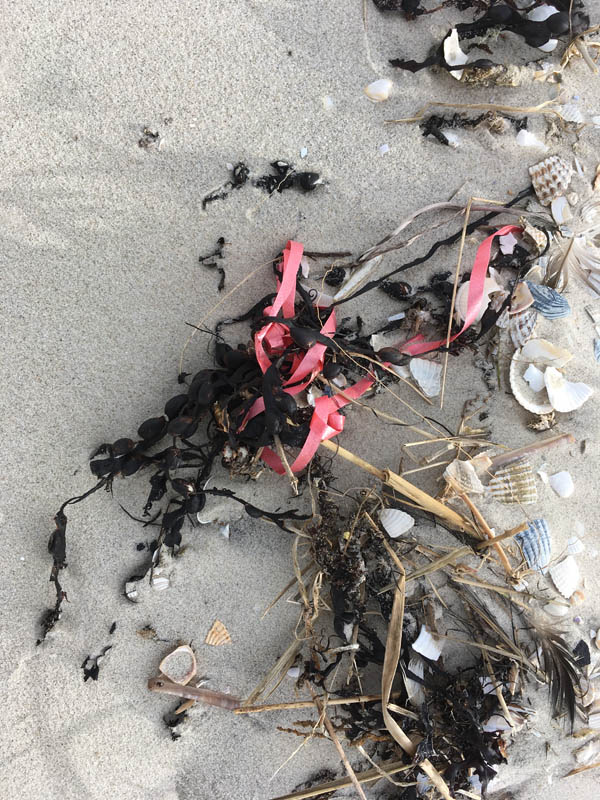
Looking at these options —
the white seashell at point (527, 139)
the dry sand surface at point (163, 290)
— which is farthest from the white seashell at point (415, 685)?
the white seashell at point (527, 139)

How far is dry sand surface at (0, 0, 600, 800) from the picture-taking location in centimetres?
202

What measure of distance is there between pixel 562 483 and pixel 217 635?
4.63 ft

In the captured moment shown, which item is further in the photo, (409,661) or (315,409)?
(409,661)

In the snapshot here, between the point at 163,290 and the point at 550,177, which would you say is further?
the point at 550,177

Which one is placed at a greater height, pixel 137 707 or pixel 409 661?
pixel 137 707

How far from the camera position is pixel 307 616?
206cm

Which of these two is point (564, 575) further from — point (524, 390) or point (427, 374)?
point (427, 374)

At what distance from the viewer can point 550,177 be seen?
217 cm

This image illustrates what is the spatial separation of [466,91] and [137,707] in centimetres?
262

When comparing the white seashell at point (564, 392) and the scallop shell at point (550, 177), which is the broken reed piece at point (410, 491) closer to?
the white seashell at point (564, 392)

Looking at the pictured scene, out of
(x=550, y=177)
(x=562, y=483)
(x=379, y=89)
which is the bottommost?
(x=562, y=483)

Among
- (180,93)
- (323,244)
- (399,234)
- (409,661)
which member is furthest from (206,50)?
(409,661)

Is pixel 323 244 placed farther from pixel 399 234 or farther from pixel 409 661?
pixel 409 661

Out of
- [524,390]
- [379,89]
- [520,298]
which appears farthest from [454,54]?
[524,390]
